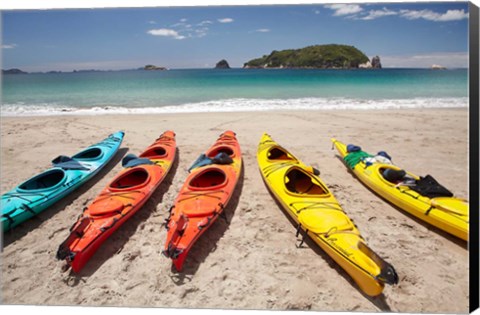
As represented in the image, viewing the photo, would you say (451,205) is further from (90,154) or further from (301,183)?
(90,154)

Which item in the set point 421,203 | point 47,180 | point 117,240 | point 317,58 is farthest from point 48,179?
point 317,58

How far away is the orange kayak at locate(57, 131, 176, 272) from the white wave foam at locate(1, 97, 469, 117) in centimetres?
796

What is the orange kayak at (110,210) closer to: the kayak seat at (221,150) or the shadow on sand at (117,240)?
the shadow on sand at (117,240)

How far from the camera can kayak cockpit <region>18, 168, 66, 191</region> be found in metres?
4.04

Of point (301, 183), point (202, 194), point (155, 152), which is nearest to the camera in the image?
point (202, 194)

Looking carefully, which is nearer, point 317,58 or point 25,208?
point 25,208

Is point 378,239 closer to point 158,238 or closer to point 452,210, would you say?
point 452,210

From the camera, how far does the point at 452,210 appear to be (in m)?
3.13

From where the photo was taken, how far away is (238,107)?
524 inches

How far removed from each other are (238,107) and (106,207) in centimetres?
1060

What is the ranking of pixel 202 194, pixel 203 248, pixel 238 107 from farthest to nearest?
1. pixel 238 107
2. pixel 202 194
3. pixel 203 248

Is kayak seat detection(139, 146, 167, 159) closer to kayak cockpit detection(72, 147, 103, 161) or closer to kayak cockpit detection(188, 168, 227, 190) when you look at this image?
kayak cockpit detection(72, 147, 103, 161)

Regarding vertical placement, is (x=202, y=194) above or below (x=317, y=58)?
below

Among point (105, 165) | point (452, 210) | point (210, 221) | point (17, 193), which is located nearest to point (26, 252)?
point (17, 193)
